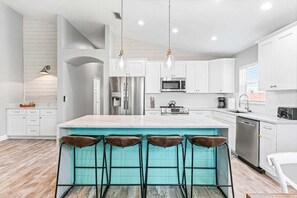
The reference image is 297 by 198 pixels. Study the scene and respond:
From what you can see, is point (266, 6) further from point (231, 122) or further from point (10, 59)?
point (10, 59)

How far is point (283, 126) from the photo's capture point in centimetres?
328

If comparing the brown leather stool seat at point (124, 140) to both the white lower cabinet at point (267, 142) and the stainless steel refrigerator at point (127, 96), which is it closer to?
the white lower cabinet at point (267, 142)

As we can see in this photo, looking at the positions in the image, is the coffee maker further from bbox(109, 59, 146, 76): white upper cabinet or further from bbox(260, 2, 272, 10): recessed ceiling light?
bbox(260, 2, 272, 10): recessed ceiling light

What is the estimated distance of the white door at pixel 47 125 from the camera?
6.56 m

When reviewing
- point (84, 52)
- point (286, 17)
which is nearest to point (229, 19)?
point (286, 17)

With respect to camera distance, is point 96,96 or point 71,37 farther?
point 96,96

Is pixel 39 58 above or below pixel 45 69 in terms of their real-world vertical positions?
above

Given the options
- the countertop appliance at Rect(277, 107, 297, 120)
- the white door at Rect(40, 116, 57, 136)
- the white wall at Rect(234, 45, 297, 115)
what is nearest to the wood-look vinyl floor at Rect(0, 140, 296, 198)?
the countertop appliance at Rect(277, 107, 297, 120)

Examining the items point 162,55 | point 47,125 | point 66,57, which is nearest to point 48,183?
point 47,125

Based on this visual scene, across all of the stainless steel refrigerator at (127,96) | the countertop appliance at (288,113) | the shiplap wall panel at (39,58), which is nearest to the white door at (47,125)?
the shiplap wall panel at (39,58)

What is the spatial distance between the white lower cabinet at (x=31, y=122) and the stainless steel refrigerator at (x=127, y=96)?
199cm

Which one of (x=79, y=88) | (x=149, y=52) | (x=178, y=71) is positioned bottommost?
(x=79, y=88)

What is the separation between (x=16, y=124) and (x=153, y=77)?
162 inches

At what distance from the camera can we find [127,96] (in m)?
5.79
